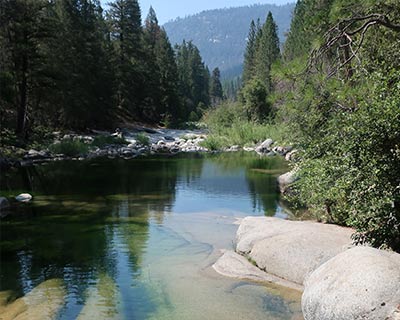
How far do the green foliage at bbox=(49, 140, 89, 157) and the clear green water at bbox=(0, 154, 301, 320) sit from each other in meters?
6.26

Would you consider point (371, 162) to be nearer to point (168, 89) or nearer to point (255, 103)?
point (255, 103)

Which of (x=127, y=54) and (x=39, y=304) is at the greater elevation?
(x=127, y=54)

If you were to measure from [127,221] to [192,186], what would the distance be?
6.34 m

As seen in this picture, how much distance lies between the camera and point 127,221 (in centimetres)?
1202

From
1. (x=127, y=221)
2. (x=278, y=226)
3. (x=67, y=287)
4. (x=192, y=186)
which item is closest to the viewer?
(x=67, y=287)

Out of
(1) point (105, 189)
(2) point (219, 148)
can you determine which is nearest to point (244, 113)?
(2) point (219, 148)

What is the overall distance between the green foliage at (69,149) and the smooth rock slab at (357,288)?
77.0 feet

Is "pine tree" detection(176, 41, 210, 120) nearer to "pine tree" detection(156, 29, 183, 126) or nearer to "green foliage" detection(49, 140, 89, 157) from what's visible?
"pine tree" detection(156, 29, 183, 126)

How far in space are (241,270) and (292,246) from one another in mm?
963

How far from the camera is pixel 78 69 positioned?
34438 mm

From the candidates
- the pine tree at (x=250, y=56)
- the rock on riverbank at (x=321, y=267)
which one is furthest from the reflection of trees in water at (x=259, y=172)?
the pine tree at (x=250, y=56)

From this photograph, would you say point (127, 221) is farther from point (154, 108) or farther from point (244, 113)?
point (154, 108)

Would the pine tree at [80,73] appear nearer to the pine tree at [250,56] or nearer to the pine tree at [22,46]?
the pine tree at [22,46]

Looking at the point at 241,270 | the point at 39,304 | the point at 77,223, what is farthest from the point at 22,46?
the point at 241,270
